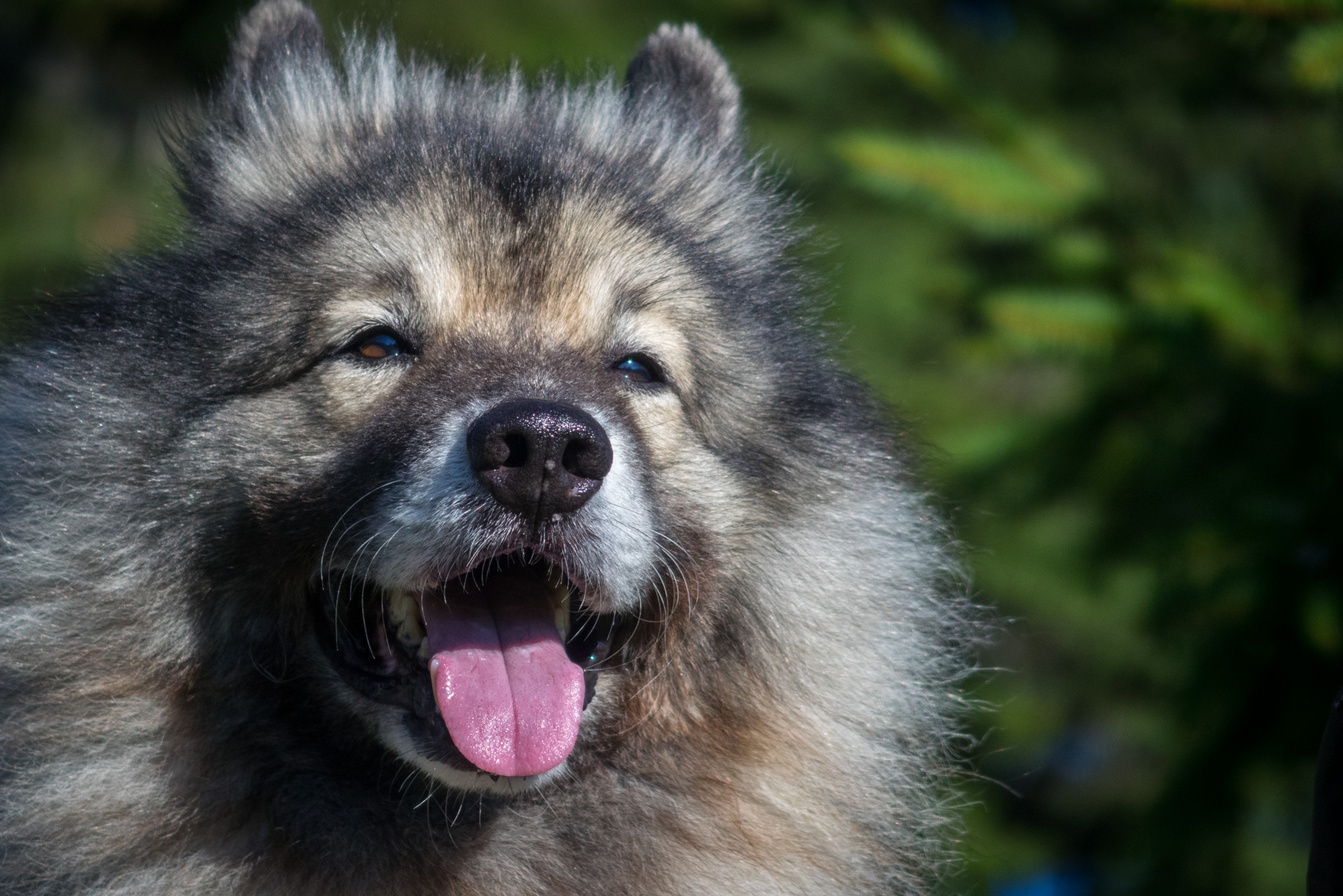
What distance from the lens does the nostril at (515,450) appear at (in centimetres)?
282

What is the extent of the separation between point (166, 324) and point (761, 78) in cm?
556

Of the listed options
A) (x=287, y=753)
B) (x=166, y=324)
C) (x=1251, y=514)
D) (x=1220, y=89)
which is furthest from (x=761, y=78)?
(x=287, y=753)

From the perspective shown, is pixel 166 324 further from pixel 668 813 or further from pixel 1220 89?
pixel 1220 89

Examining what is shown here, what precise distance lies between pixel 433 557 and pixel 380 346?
63 cm

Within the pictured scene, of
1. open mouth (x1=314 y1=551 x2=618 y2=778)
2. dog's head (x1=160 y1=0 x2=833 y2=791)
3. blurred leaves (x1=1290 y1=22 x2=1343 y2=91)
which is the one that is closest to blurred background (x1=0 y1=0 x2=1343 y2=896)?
blurred leaves (x1=1290 y1=22 x2=1343 y2=91)

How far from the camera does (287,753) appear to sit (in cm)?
319

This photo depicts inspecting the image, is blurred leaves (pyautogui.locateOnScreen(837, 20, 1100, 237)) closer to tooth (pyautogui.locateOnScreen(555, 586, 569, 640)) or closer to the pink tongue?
tooth (pyautogui.locateOnScreen(555, 586, 569, 640))

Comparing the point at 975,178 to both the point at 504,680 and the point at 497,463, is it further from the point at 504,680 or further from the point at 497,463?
the point at 504,680

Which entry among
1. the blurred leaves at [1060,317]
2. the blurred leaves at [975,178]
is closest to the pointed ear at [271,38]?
the blurred leaves at [975,178]

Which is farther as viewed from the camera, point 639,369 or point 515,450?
point 639,369

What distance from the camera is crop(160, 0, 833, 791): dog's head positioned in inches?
116

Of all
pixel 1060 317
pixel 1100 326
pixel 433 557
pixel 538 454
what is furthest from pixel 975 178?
pixel 433 557

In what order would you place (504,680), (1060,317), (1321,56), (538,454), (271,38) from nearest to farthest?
(538,454) → (504,680) → (1321,56) → (271,38) → (1060,317)

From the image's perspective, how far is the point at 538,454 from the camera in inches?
111
